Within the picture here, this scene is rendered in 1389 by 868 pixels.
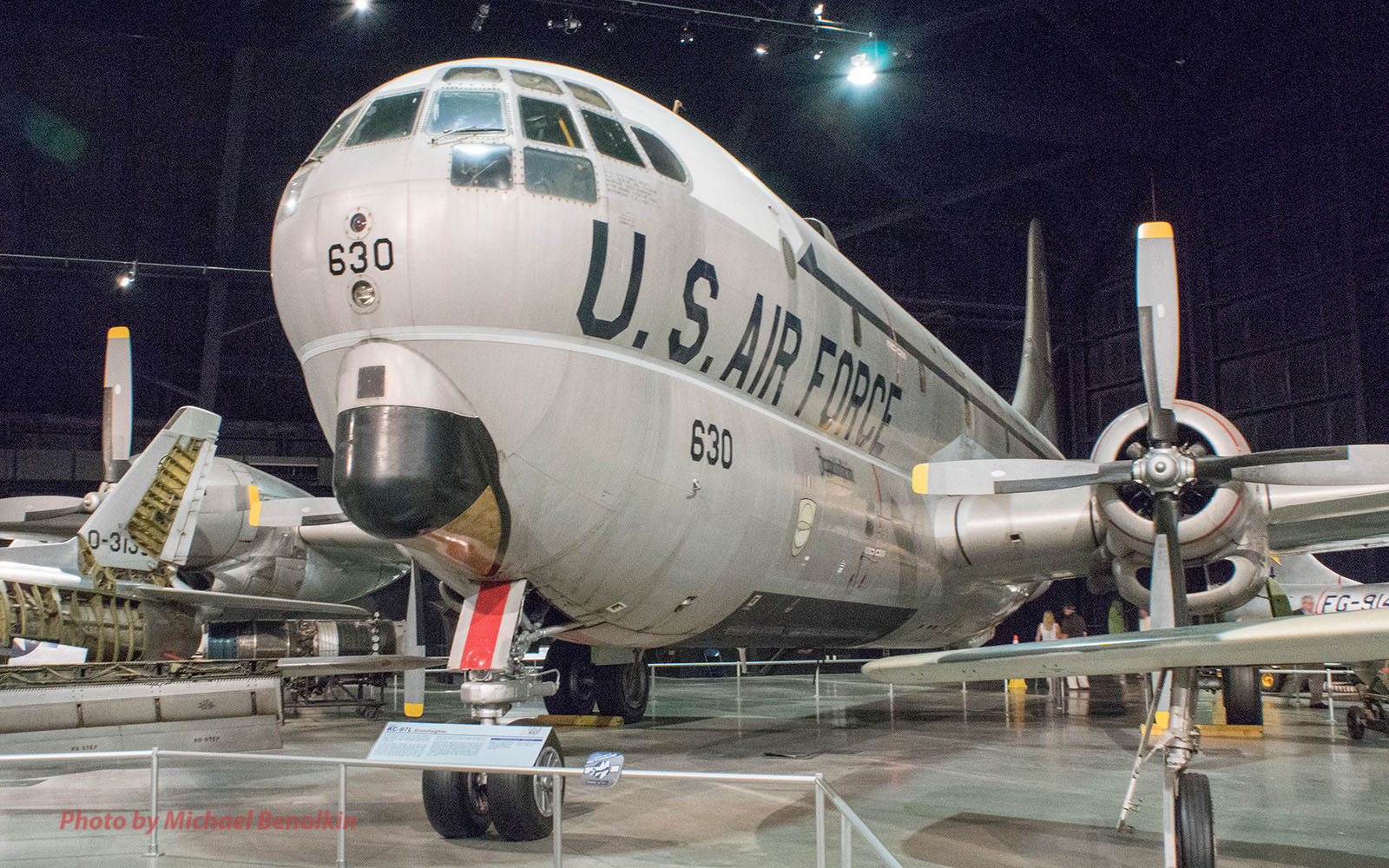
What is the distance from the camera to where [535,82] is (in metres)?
6.81

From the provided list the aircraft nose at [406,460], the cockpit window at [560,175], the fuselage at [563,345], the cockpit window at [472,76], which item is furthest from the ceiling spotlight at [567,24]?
the aircraft nose at [406,460]

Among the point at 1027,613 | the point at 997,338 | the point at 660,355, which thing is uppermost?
the point at 997,338

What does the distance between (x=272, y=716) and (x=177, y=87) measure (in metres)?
16.9

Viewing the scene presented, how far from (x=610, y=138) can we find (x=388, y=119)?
4.77 ft

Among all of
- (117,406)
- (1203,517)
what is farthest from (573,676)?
(1203,517)

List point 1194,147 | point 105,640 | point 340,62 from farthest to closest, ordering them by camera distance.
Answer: point 1194,147, point 340,62, point 105,640

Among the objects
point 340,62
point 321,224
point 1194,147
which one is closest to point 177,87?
point 340,62

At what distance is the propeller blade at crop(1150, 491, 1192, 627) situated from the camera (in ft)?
22.3

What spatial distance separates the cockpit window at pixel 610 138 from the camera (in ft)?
22.2

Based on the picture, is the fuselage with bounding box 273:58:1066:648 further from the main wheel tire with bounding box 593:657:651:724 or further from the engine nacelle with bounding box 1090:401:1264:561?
the main wheel tire with bounding box 593:657:651:724

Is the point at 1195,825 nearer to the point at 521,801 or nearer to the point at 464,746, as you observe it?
the point at 521,801

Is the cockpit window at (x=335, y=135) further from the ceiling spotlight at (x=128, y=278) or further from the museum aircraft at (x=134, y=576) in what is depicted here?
the ceiling spotlight at (x=128, y=278)

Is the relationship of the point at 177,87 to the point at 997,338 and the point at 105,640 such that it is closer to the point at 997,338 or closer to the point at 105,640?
the point at 105,640

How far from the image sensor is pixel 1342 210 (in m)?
23.7
